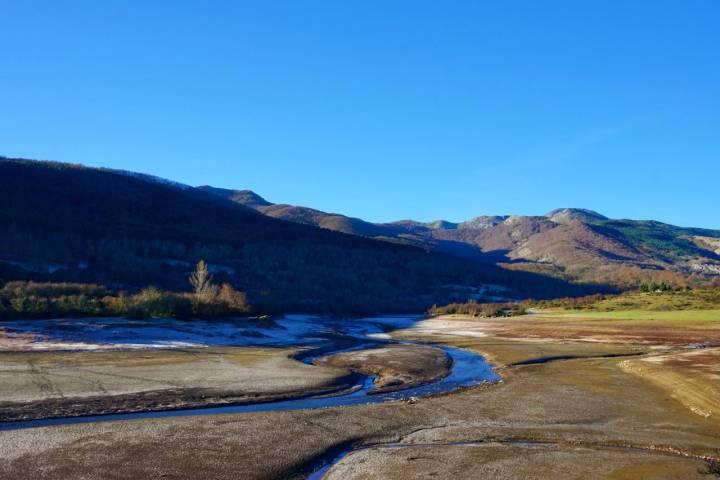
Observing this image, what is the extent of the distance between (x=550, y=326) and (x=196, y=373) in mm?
48606

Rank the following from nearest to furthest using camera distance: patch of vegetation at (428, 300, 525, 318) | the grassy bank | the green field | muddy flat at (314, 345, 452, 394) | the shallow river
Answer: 1. the shallow river
2. muddy flat at (314, 345, 452, 394)
3. the grassy bank
4. the green field
5. patch of vegetation at (428, 300, 525, 318)

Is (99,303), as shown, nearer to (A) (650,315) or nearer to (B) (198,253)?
(A) (650,315)

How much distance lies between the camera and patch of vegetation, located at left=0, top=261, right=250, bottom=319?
54219mm

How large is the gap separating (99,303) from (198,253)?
219 ft

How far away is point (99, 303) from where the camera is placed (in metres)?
60.2

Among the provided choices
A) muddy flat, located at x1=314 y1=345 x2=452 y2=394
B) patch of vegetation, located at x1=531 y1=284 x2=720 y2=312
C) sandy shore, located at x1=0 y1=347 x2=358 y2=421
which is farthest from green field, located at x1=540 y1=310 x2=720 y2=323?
sandy shore, located at x1=0 y1=347 x2=358 y2=421

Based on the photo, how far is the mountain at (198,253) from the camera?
98.9m

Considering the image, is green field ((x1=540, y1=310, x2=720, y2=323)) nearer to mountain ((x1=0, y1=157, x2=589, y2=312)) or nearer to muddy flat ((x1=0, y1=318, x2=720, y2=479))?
muddy flat ((x1=0, y1=318, x2=720, y2=479))

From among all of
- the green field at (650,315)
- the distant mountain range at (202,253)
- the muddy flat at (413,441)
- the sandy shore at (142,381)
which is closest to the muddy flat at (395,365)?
the sandy shore at (142,381)

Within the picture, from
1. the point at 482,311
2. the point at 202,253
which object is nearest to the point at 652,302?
the point at 482,311

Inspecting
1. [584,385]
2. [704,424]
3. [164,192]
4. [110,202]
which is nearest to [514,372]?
[584,385]

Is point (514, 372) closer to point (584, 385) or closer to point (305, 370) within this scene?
point (584, 385)

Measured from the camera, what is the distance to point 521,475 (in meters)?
14.9

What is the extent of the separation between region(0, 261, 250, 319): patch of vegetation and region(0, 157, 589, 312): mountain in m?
12.1
